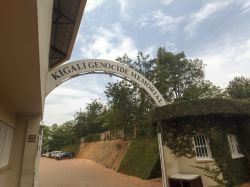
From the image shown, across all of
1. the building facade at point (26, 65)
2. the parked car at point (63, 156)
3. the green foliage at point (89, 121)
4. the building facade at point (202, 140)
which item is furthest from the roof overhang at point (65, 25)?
the green foliage at point (89, 121)

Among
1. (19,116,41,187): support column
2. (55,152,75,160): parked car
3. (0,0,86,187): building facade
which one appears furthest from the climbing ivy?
(55,152,75,160): parked car

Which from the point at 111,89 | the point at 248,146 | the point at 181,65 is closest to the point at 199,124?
the point at 248,146

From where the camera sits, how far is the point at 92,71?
1002 cm

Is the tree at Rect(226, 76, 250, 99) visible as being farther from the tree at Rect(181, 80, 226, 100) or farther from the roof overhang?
the roof overhang

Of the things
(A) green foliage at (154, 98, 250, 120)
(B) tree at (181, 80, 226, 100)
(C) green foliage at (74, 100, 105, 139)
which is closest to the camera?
(A) green foliage at (154, 98, 250, 120)

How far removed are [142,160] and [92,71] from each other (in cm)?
1005

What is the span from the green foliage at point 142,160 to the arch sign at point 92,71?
6.01 metres

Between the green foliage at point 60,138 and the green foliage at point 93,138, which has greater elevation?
the green foliage at point 60,138

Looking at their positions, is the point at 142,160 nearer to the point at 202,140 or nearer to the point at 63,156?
the point at 202,140

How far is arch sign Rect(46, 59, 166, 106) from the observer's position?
9078 millimetres

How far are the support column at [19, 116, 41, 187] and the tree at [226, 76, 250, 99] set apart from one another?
2846 centimetres

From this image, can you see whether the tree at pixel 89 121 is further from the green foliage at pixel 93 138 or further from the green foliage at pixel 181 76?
the green foliage at pixel 181 76

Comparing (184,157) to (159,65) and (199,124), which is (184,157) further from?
(159,65)

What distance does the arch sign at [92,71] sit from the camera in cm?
908
